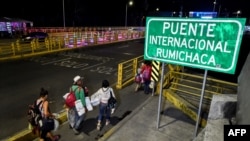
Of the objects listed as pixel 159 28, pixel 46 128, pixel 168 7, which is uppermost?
pixel 168 7

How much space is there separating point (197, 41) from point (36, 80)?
30.6 ft

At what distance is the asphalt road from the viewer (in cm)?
735

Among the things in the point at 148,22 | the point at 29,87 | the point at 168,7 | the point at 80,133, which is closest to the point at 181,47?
the point at 148,22

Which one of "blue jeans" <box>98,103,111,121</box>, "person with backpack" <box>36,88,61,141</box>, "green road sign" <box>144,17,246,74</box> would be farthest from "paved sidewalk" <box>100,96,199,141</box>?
"green road sign" <box>144,17,246,74</box>

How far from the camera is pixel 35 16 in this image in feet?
160

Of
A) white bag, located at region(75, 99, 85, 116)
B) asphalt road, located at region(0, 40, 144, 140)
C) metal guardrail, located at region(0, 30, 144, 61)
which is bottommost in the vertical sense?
asphalt road, located at region(0, 40, 144, 140)

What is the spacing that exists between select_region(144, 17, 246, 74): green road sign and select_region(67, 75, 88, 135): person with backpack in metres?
2.11

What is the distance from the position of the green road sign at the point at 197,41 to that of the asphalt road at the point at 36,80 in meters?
4.77

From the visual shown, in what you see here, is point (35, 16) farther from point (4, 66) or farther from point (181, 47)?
point (181, 47)

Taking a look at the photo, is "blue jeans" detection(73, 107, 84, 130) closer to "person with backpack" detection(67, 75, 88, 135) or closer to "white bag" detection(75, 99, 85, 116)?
"person with backpack" detection(67, 75, 88, 135)

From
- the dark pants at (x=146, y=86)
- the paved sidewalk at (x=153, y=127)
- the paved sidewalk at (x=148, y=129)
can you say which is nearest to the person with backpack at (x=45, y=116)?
the paved sidewalk at (x=148, y=129)

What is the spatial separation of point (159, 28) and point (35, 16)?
49850 millimetres

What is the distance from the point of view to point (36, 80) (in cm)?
1141

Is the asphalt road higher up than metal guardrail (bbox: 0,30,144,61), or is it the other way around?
metal guardrail (bbox: 0,30,144,61)
